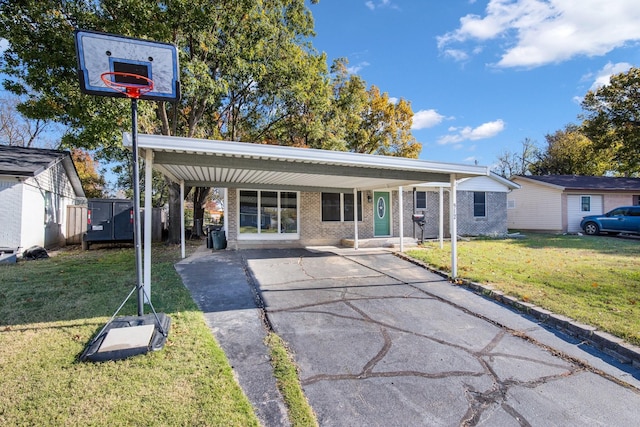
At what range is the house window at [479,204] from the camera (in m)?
16.2

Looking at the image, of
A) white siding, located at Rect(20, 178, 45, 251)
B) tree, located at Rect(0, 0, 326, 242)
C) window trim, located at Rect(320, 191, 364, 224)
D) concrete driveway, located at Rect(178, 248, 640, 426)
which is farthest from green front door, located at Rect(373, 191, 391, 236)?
white siding, located at Rect(20, 178, 45, 251)

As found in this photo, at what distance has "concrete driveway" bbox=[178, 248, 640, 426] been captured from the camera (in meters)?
2.66

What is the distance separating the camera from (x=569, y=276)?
275 inches

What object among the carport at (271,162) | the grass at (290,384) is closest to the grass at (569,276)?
the carport at (271,162)

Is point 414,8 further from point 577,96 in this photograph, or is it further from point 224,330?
point 577,96

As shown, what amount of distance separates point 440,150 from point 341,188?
2555 cm

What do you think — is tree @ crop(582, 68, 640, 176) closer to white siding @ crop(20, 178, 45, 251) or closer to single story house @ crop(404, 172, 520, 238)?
single story house @ crop(404, 172, 520, 238)

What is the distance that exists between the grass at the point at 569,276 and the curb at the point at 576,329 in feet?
0.47

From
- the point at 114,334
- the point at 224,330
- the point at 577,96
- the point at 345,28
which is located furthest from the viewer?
the point at 577,96

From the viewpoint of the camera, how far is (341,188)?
11773 millimetres

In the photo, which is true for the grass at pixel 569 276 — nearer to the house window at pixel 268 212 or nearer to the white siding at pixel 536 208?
the house window at pixel 268 212

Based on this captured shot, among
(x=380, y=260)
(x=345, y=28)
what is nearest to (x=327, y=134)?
(x=345, y=28)

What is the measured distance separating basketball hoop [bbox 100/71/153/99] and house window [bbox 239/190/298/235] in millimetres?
7703

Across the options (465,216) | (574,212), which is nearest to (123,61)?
(465,216)
